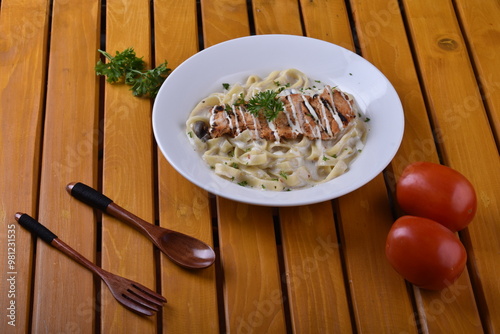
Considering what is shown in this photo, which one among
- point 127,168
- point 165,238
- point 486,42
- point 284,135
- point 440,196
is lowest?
point 165,238

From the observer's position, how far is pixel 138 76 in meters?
2.61

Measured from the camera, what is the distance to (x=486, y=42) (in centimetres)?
283

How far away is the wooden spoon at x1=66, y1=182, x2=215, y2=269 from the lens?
80.4 inches

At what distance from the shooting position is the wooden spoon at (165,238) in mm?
2043

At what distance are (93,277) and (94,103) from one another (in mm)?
915

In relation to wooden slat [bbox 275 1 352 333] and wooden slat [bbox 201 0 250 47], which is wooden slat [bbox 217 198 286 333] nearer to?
wooden slat [bbox 275 1 352 333]

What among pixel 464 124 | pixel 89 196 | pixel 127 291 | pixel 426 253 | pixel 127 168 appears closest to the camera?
pixel 426 253

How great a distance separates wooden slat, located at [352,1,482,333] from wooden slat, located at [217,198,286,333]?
0.53m

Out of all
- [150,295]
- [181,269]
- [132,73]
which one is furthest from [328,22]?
[150,295]

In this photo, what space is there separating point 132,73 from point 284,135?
2.79 feet

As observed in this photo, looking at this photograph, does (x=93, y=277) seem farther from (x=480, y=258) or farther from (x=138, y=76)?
(x=480, y=258)

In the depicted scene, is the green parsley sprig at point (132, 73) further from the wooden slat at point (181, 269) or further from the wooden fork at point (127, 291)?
the wooden fork at point (127, 291)

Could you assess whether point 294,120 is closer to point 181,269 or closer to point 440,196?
point 440,196

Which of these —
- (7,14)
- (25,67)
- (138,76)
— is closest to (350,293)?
(138,76)
